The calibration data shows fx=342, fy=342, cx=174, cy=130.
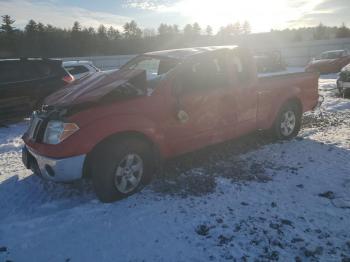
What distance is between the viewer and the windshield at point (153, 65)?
17.1ft

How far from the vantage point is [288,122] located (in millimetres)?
6578

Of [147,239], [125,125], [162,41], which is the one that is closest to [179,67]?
[125,125]

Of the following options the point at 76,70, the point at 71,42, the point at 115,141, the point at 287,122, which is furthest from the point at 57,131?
the point at 71,42

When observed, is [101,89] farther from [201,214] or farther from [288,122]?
[288,122]

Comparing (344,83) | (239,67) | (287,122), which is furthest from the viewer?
(344,83)

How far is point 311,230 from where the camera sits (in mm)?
3471

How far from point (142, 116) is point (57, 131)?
1.04m

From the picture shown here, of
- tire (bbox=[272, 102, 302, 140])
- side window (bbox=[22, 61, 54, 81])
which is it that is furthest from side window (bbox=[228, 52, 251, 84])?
side window (bbox=[22, 61, 54, 81])

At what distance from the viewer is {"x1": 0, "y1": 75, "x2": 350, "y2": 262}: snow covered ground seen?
3264mm

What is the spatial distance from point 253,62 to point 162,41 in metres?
55.4

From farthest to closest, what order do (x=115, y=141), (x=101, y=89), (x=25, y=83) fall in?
(x=25, y=83), (x=101, y=89), (x=115, y=141)

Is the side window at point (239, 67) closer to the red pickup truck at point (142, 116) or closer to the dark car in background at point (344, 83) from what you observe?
the red pickup truck at point (142, 116)

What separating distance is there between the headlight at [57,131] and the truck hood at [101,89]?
31cm

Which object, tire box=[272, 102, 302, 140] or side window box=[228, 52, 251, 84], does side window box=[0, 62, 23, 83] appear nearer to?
side window box=[228, 52, 251, 84]
